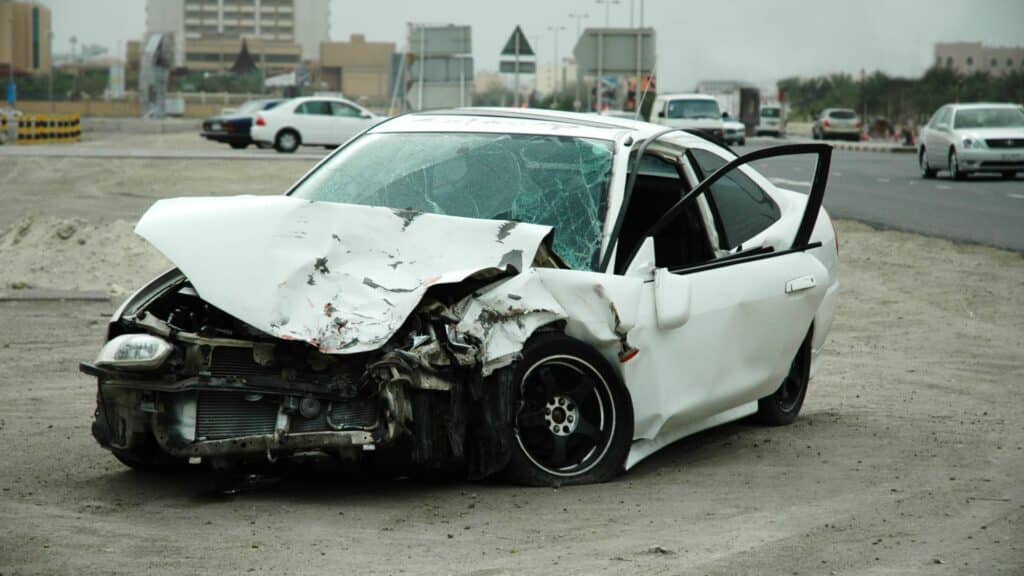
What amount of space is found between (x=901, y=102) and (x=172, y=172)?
237ft

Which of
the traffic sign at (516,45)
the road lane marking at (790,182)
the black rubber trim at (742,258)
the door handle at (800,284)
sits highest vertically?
the traffic sign at (516,45)

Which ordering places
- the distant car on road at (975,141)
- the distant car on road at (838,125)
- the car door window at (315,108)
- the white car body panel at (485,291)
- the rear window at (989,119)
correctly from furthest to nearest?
1. the distant car on road at (838,125)
2. the car door window at (315,108)
3. the rear window at (989,119)
4. the distant car on road at (975,141)
5. the white car body panel at (485,291)

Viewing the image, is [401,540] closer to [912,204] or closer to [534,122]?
[534,122]

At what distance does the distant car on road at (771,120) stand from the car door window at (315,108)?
4206cm

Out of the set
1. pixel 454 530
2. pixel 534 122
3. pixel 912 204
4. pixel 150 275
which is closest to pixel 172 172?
pixel 912 204

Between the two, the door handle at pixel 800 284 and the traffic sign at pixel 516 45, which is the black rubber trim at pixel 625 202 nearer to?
the door handle at pixel 800 284

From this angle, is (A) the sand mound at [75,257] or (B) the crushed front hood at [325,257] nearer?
(B) the crushed front hood at [325,257]

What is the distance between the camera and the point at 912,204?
77.9 ft

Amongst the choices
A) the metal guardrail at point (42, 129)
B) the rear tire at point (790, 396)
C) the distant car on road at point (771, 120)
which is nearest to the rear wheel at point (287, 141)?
the metal guardrail at point (42, 129)

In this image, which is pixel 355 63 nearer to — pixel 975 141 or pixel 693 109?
pixel 693 109

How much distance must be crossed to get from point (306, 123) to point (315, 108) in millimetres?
540

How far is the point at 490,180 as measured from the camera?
668 cm

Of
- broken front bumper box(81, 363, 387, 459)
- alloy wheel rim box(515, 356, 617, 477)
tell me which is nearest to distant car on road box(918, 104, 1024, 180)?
alloy wheel rim box(515, 356, 617, 477)

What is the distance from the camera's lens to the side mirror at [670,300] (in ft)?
20.0
